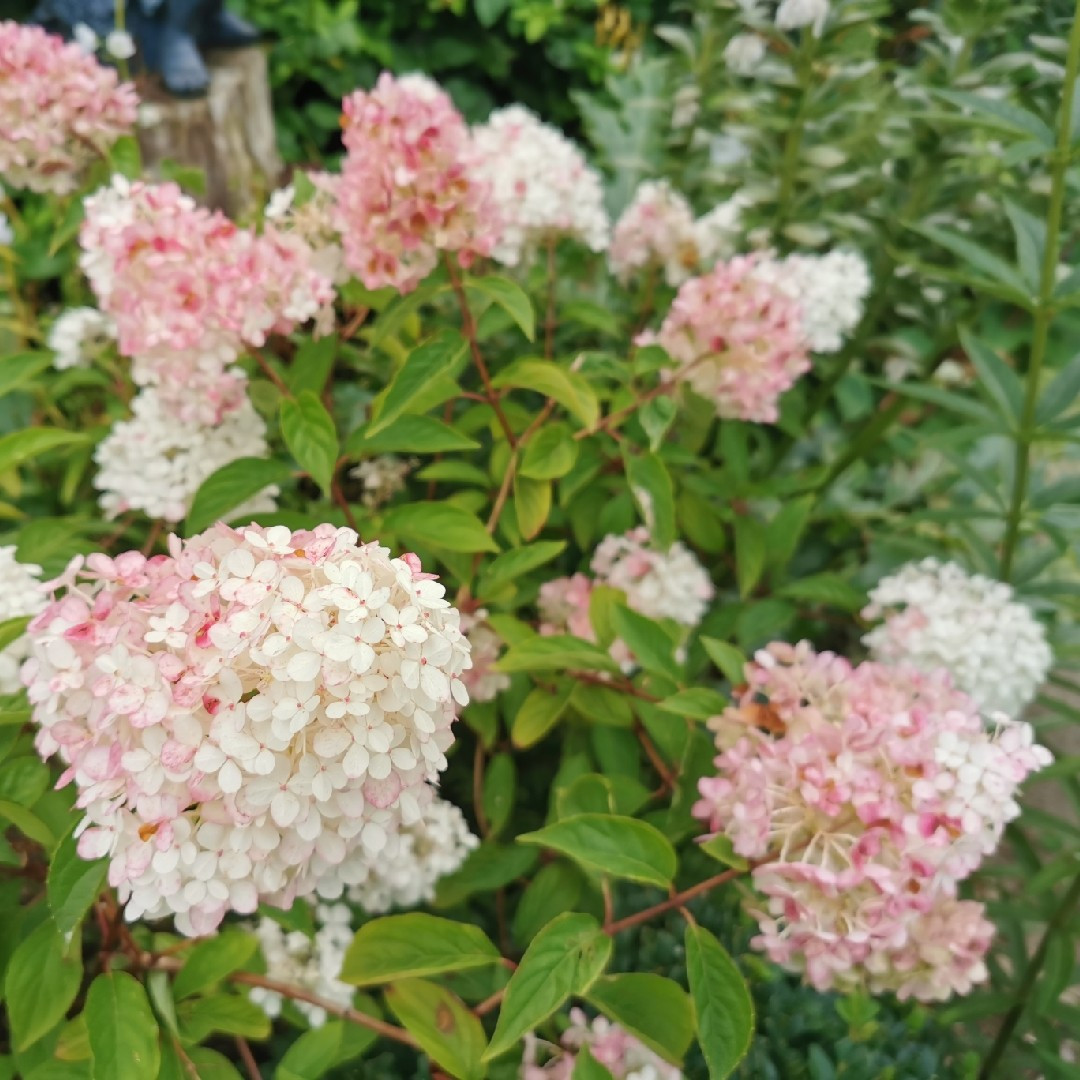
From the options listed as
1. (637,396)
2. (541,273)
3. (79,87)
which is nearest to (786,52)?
(541,273)

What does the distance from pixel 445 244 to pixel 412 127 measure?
13 cm

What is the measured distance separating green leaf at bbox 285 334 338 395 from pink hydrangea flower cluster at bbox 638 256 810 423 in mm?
423

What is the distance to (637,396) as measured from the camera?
1.25 m

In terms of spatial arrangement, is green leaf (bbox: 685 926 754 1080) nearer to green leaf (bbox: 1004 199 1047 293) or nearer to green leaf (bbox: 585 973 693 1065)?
green leaf (bbox: 585 973 693 1065)

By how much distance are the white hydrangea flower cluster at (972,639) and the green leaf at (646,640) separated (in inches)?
16.0

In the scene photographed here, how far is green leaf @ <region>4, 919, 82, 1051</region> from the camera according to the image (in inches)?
31.4

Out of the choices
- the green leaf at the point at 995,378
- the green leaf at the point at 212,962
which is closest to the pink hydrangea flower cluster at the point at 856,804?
the green leaf at the point at 212,962

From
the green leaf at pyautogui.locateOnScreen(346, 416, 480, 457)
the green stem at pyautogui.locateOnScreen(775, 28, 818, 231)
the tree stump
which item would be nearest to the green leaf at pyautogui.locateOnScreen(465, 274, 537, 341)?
the green leaf at pyautogui.locateOnScreen(346, 416, 480, 457)

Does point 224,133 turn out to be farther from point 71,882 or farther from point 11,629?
point 71,882

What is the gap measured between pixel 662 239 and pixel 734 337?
1.53 ft

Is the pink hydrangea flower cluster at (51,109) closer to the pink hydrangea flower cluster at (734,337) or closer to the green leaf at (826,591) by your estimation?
the pink hydrangea flower cluster at (734,337)

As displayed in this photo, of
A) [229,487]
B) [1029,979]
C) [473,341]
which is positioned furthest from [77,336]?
[1029,979]

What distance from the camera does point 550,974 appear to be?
0.77m

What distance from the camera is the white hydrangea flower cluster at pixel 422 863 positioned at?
1.15 metres
